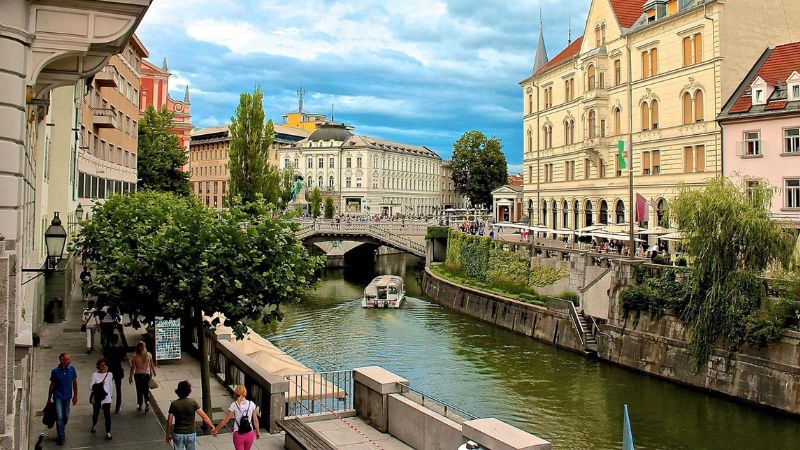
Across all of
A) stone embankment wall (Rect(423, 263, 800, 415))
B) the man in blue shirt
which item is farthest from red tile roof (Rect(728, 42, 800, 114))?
the man in blue shirt

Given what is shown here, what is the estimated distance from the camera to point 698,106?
43781mm

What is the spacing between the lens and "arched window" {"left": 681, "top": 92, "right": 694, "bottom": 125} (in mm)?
44469

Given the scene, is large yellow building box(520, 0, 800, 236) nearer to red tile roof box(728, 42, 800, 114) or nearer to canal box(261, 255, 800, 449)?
red tile roof box(728, 42, 800, 114)

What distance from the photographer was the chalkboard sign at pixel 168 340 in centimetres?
2161

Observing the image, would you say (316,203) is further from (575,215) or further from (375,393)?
(375,393)

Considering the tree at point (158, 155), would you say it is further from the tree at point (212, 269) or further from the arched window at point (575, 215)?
the tree at point (212, 269)

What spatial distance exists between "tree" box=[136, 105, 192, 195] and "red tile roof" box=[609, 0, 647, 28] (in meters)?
40.1

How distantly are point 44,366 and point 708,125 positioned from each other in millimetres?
36780

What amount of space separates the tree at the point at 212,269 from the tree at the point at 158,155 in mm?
48865

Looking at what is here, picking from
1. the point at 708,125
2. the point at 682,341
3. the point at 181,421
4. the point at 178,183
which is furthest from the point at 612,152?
the point at 181,421

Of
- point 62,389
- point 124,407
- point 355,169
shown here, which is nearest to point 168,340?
point 124,407

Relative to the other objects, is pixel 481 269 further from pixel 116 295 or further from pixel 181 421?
pixel 181 421

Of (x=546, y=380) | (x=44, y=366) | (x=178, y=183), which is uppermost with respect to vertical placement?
(x=178, y=183)

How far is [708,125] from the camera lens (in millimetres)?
42625
